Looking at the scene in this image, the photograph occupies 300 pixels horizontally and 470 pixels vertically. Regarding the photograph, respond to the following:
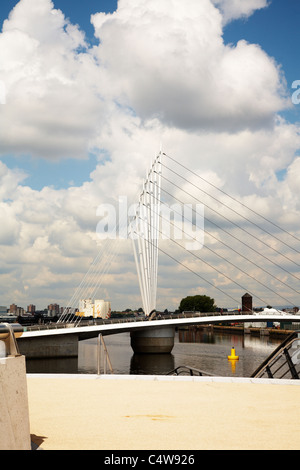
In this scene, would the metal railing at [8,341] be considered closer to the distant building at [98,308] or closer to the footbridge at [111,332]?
the footbridge at [111,332]

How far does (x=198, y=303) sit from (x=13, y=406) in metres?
126

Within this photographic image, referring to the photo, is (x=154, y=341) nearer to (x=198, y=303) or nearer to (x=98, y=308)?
(x=98, y=308)

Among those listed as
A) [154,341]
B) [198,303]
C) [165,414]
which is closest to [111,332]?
[154,341]

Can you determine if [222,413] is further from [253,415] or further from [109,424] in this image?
[109,424]

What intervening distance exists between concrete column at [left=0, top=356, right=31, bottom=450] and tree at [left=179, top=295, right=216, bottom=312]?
406ft

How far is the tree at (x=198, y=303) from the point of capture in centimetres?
12662

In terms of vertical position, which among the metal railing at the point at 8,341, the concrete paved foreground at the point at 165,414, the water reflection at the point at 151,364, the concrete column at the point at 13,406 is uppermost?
the metal railing at the point at 8,341

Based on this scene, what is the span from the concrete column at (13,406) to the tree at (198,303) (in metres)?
124

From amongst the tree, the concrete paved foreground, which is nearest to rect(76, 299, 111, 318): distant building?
the tree

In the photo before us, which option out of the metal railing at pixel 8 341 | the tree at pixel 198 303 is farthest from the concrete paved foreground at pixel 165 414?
the tree at pixel 198 303

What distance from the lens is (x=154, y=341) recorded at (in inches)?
2080

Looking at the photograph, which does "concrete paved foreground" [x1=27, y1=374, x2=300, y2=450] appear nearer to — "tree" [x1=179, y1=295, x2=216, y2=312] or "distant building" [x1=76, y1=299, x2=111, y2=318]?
"distant building" [x1=76, y1=299, x2=111, y2=318]

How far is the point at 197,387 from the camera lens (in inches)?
297

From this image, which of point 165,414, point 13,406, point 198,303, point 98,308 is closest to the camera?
point 13,406
